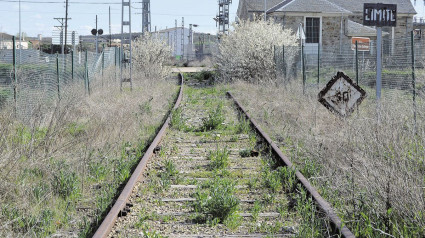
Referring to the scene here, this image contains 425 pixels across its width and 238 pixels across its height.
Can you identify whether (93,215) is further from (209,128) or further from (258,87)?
(258,87)

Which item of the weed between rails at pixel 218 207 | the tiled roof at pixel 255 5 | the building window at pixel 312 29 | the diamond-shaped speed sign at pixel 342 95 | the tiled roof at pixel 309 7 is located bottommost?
the weed between rails at pixel 218 207

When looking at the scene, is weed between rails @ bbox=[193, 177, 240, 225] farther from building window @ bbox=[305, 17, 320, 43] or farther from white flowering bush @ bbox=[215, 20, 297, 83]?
building window @ bbox=[305, 17, 320, 43]

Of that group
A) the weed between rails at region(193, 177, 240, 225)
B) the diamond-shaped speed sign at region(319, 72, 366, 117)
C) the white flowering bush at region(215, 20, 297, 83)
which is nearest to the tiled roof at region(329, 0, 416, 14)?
the white flowering bush at region(215, 20, 297, 83)

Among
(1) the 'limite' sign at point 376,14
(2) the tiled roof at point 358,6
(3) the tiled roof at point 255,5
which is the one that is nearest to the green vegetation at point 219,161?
(1) the 'limite' sign at point 376,14

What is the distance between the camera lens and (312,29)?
Result: 4209 centimetres

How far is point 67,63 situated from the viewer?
18297mm

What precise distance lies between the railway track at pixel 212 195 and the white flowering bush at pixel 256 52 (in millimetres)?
14683

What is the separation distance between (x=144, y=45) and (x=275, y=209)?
2605 cm

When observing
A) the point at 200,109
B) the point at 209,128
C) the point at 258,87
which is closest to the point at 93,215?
the point at 209,128

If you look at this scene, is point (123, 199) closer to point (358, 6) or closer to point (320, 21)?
point (320, 21)

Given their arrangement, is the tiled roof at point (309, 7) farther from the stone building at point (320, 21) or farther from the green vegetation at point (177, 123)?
the green vegetation at point (177, 123)

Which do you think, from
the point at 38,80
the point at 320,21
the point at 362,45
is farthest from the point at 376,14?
the point at 320,21

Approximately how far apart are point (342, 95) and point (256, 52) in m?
16.3

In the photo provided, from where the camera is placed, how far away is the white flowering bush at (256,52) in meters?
25.6
